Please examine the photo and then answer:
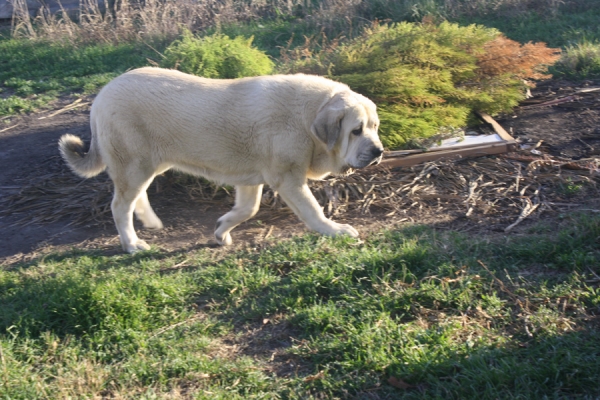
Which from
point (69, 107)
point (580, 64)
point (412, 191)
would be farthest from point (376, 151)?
point (580, 64)

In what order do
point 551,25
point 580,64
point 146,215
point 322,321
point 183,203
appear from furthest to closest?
point 551,25, point 580,64, point 183,203, point 146,215, point 322,321

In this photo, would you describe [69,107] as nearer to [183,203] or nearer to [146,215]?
[183,203]

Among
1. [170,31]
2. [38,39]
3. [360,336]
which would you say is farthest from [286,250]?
[38,39]

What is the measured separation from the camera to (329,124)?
5.46 m

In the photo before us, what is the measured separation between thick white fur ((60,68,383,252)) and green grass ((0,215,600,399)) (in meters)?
0.63

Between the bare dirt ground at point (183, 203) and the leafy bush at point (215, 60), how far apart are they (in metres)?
1.43

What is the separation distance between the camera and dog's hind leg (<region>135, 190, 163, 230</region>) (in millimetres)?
6398

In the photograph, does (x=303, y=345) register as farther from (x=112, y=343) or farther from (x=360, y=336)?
(x=112, y=343)

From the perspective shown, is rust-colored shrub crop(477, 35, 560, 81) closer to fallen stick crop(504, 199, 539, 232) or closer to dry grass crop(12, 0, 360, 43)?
fallen stick crop(504, 199, 539, 232)

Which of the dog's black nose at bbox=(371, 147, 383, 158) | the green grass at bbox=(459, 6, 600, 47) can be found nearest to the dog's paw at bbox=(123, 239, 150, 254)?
the dog's black nose at bbox=(371, 147, 383, 158)

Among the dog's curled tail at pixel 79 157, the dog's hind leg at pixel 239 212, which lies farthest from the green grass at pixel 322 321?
the dog's curled tail at pixel 79 157

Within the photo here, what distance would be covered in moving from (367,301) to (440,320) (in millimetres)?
518

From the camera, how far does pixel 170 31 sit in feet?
40.9

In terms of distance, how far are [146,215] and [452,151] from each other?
11.0 ft
